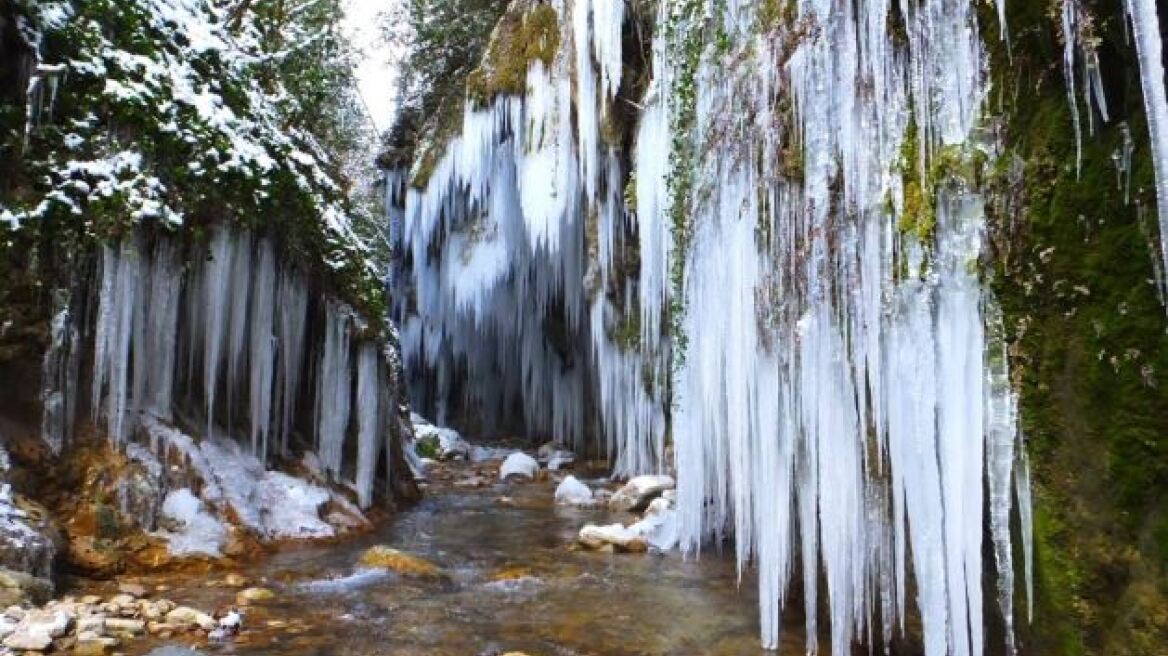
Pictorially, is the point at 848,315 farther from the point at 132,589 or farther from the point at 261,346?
the point at 261,346

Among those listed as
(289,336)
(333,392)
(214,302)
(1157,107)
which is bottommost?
(333,392)

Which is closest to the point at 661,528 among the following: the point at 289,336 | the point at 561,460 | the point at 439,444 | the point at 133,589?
the point at 289,336

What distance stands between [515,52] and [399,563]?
1012 cm

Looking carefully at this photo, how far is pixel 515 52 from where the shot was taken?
14805 mm

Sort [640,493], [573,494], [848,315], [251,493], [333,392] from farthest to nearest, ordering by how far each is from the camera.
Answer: [573,494] → [640,493] → [333,392] → [251,493] → [848,315]

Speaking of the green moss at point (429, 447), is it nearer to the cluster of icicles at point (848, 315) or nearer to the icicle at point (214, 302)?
the icicle at point (214, 302)

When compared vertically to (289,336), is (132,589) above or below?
below

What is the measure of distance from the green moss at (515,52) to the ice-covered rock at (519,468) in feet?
23.0

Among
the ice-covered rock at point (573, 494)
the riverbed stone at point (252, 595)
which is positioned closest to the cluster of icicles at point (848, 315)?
the ice-covered rock at point (573, 494)

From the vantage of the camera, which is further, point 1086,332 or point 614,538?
point 614,538

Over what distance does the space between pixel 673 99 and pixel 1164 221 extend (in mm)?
6259

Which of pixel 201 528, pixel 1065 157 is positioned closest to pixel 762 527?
pixel 1065 157

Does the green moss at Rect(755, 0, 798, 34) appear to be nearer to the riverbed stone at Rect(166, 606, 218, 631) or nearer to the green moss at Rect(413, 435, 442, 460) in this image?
the riverbed stone at Rect(166, 606, 218, 631)

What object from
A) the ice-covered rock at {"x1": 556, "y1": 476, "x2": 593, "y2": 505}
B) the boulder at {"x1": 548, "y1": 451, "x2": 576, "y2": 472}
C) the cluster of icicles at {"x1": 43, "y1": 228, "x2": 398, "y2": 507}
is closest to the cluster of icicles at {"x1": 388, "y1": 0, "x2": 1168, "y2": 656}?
the ice-covered rock at {"x1": 556, "y1": 476, "x2": 593, "y2": 505}
